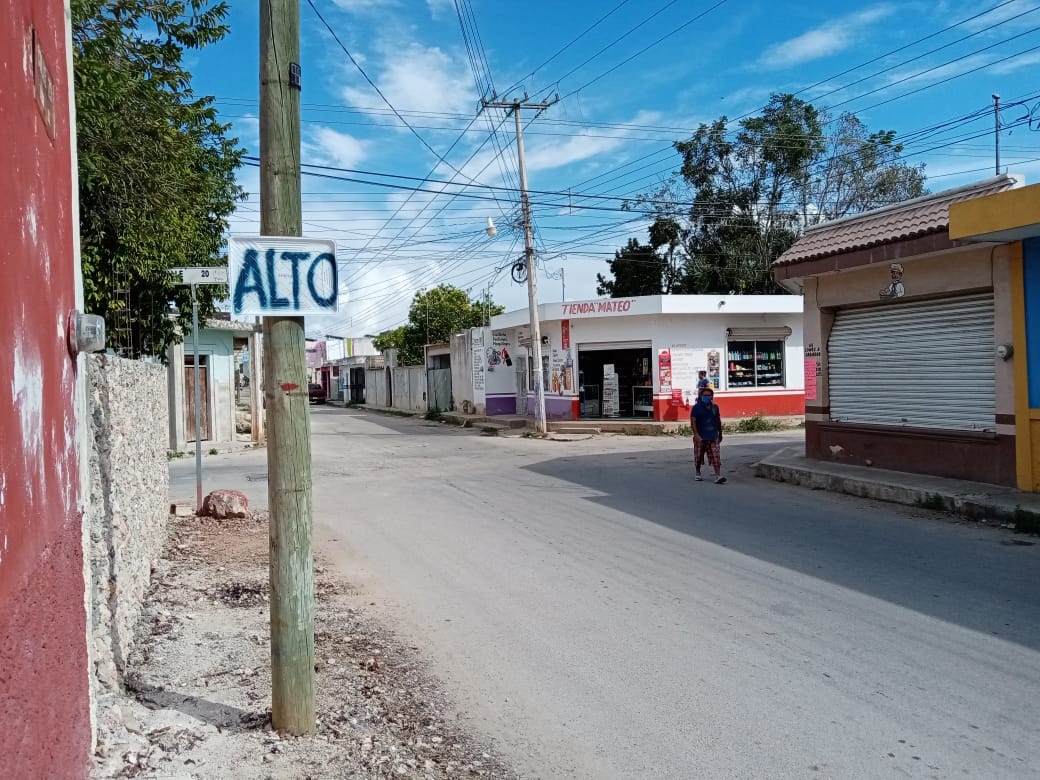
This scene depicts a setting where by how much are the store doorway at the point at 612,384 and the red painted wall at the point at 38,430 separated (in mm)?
24061

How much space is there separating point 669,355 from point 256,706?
22.1m

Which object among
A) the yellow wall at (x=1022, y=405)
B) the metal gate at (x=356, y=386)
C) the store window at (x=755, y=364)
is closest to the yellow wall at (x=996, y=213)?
the yellow wall at (x=1022, y=405)

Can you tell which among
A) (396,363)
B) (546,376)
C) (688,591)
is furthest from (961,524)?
(396,363)

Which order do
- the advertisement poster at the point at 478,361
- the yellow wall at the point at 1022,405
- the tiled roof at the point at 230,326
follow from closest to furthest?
the yellow wall at the point at 1022,405
the tiled roof at the point at 230,326
the advertisement poster at the point at 478,361

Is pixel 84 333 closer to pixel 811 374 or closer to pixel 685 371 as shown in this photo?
pixel 811 374

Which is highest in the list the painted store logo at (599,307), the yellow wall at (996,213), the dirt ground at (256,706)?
the painted store logo at (599,307)

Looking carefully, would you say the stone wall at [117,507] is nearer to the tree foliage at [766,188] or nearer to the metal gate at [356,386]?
the tree foliage at [766,188]

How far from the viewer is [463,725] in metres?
4.42

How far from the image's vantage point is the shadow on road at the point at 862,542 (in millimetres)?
6363

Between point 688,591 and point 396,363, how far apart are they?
Result: 4187cm

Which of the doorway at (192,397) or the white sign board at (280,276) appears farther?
the doorway at (192,397)

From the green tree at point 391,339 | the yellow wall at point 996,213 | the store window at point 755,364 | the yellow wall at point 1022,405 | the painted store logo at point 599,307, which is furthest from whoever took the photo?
the green tree at point 391,339

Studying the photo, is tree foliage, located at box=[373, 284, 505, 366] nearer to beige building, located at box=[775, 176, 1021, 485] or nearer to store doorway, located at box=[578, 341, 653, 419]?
store doorway, located at box=[578, 341, 653, 419]

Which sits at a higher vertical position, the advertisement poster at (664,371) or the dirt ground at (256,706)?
the advertisement poster at (664,371)
